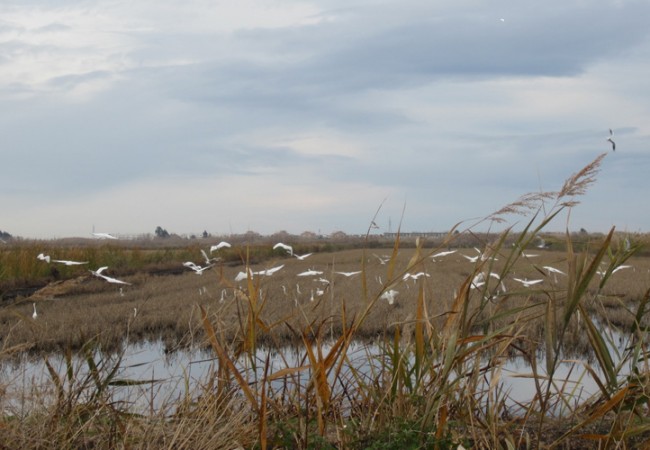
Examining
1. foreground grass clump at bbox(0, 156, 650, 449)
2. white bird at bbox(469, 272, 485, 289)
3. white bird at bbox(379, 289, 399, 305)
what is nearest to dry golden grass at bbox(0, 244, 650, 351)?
white bird at bbox(379, 289, 399, 305)

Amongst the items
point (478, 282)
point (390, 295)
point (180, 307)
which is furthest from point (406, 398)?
point (180, 307)

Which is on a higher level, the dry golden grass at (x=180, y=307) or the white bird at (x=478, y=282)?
the white bird at (x=478, y=282)

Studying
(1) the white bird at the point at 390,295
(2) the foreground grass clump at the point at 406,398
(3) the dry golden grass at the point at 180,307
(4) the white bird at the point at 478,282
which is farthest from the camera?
(3) the dry golden grass at the point at 180,307

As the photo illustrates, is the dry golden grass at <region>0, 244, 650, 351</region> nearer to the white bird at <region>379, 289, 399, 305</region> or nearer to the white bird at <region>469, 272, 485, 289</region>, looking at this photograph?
the white bird at <region>379, 289, 399, 305</region>

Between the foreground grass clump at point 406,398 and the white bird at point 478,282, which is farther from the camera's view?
the white bird at point 478,282

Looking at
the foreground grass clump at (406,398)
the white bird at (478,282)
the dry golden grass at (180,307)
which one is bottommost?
the dry golden grass at (180,307)

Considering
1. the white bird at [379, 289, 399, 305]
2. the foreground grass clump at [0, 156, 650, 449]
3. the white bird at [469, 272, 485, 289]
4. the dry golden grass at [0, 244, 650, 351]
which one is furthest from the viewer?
the dry golden grass at [0, 244, 650, 351]

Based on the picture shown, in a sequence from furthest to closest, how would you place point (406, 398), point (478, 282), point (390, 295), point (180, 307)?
point (180, 307) < point (390, 295) < point (478, 282) < point (406, 398)

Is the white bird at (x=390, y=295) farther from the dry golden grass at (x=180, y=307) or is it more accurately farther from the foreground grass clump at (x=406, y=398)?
the foreground grass clump at (x=406, y=398)

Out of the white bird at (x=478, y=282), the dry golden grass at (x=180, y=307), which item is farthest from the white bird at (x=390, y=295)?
the white bird at (x=478, y=282)

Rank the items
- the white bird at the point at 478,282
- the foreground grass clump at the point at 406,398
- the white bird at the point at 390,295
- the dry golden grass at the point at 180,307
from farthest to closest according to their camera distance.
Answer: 1. the dry golden grass at the point at 180,307
2. the white bird at the point at 390,295
3. the white bird at the point at 478,282
4. the foreground grass clump at the point at 406,398

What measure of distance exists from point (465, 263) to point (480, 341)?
73.2 ft

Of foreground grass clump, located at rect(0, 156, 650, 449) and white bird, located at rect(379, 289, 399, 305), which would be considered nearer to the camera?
foreground grass clump, located at rect(0, 156, 650, 449)

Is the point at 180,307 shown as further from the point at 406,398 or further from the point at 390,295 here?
the point at 406,398
